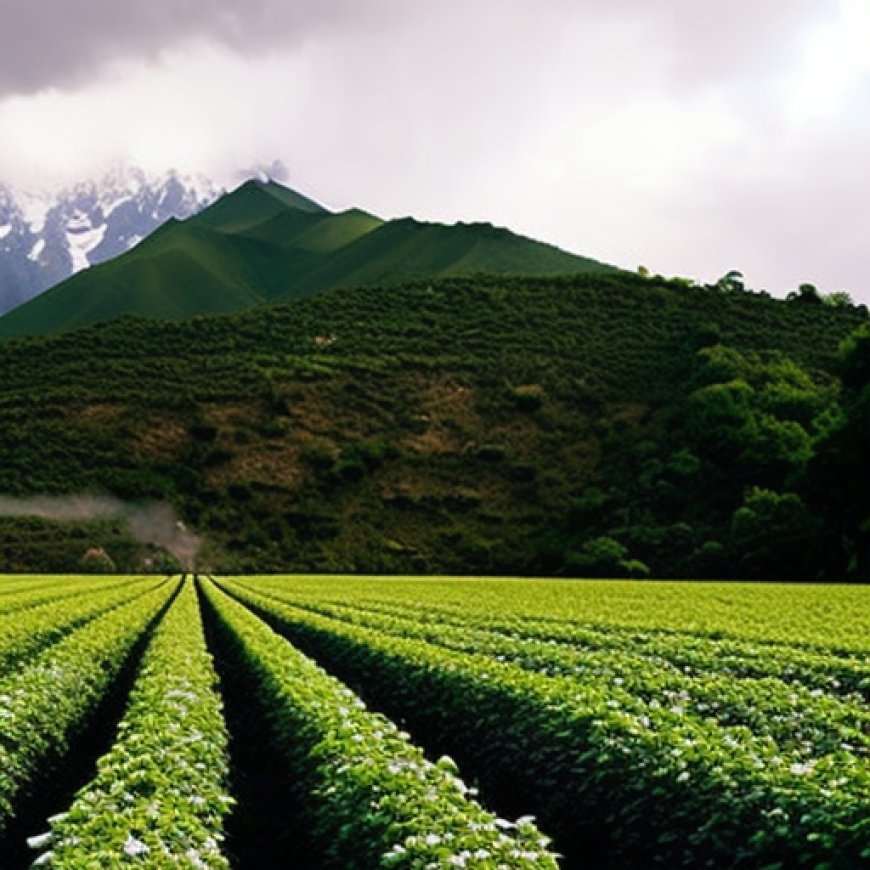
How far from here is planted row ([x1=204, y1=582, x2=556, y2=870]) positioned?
743 centimetres

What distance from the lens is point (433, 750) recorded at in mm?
15625

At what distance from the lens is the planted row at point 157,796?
7508mm

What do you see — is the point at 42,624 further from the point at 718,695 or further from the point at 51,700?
the point at 718,695

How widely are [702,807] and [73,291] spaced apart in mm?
190288

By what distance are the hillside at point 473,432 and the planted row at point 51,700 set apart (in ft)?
147

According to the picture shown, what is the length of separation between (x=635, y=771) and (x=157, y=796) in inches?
164

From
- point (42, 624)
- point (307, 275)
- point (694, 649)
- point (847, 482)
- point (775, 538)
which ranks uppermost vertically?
point (307, 275)

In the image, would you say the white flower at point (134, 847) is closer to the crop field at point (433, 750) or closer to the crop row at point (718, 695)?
the crop field at point (433, 750)

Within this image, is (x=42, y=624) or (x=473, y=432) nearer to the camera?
(x=42, y=624)

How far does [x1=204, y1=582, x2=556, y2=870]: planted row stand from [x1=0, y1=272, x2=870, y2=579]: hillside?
48.9 meters

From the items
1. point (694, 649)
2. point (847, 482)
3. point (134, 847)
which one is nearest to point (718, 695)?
point (694, 649)

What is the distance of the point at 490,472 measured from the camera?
8888cm

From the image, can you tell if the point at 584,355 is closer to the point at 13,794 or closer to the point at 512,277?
the point at 512,277

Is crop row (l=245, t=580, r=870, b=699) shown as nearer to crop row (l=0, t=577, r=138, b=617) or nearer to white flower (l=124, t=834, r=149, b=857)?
crop row (l=0, t=577, r=138, b=617)
